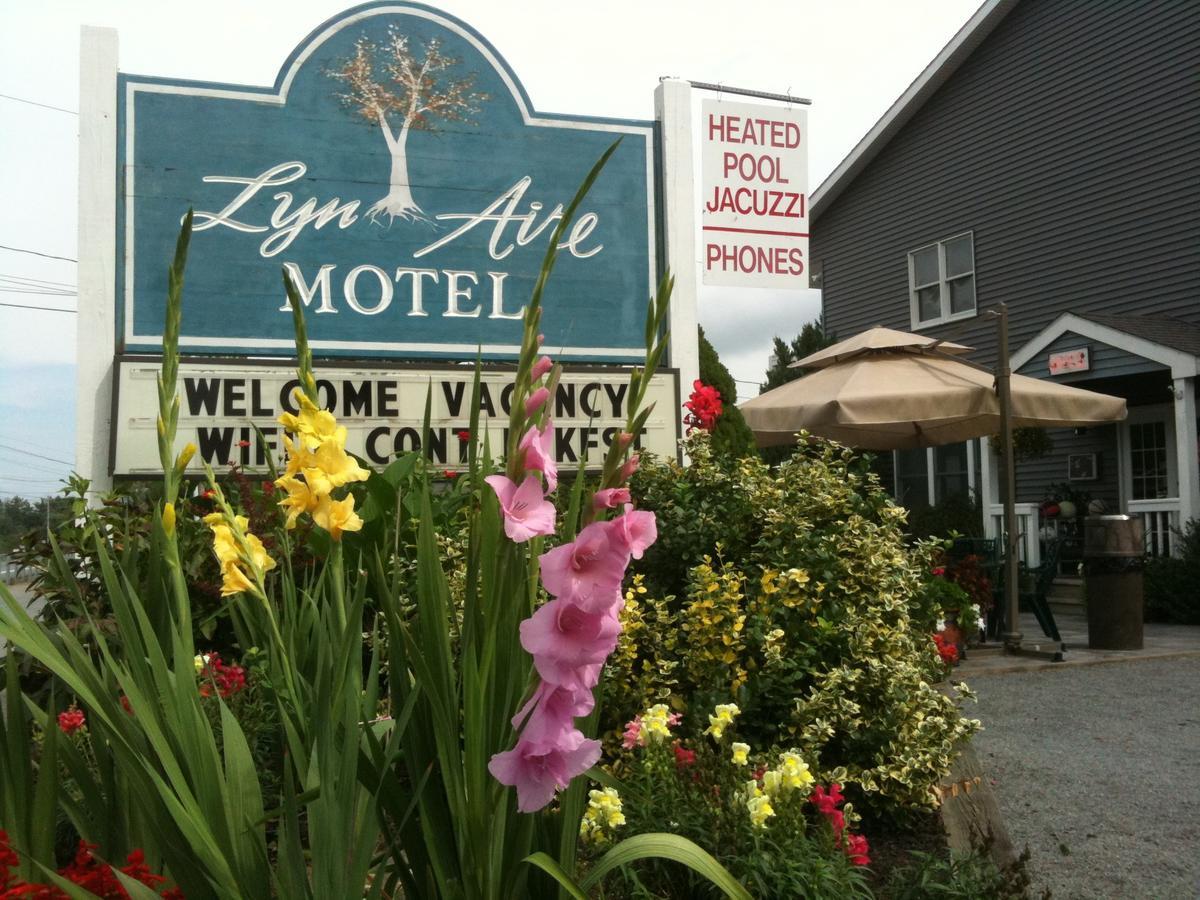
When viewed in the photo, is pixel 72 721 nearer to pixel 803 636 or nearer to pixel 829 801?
pixel 829 801

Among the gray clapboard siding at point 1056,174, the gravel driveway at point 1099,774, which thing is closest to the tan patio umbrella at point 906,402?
the gravel driveway at point 1099,774

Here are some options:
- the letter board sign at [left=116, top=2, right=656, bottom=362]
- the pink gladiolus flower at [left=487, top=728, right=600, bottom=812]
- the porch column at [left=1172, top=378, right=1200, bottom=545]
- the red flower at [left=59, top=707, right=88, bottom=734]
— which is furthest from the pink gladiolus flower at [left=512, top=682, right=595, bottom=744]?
the porch column at [left=1172, top=378, right=1200, bottom=545]

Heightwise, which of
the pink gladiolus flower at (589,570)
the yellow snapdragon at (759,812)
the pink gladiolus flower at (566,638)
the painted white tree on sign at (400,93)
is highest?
the painted white tree on sign at (400,93)

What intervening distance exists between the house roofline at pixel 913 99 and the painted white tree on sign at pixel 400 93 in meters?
12.8

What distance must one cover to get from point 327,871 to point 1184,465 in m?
12.6

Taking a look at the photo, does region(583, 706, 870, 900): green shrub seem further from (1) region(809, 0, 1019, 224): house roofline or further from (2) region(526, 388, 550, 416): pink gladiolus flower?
(1) region(809, 0, 1019, 224): house roofline

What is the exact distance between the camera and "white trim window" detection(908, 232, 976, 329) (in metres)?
16.4

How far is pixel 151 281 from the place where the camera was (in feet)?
16.9

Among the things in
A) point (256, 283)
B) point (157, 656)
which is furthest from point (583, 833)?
point (256, 283)

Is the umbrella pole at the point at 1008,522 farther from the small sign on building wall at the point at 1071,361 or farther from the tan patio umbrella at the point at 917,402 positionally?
the small sign on building wall at the point at 1071,361

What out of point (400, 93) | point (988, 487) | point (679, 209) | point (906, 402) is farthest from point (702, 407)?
point (988, 487)

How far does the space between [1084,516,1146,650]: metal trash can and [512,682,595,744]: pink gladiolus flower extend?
27.4ft

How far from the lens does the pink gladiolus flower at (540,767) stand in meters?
1.30

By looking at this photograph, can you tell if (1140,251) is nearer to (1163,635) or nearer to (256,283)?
(1163,635)
